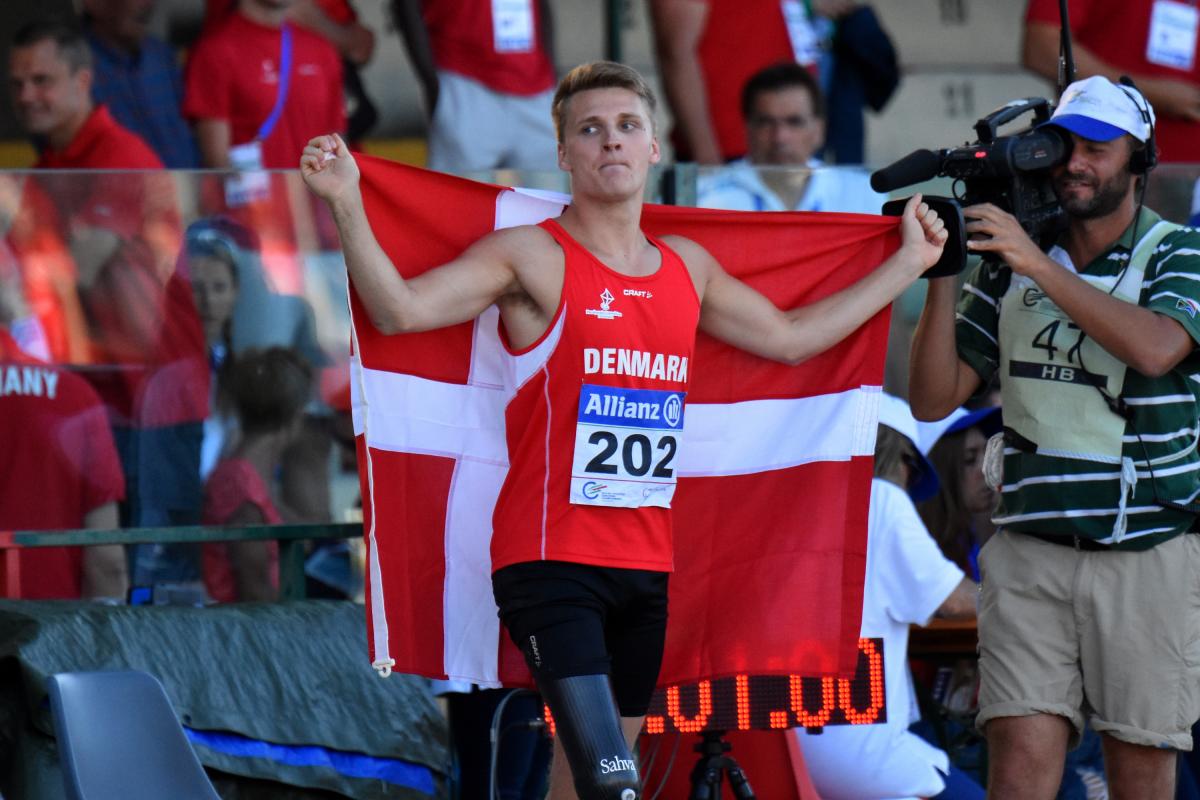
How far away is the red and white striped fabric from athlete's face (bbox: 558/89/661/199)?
0.41 metres

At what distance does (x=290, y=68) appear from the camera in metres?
8.09

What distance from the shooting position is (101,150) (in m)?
7.41

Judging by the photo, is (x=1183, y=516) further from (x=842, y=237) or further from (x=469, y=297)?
(x=469, y=297)

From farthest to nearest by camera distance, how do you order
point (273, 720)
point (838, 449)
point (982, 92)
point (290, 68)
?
point (982, 92) → point (290, 68) → point (273, 720) → point (838, 449)

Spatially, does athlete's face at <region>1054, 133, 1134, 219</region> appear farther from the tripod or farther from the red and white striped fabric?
the tripod

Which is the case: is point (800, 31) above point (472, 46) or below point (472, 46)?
above

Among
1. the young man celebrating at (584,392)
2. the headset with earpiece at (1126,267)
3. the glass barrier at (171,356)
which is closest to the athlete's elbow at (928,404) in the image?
the headset with earpiece at (1126,267)

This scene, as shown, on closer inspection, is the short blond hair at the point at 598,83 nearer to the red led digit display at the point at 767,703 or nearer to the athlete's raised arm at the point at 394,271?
the athlete's raised arm at the point at 394,271

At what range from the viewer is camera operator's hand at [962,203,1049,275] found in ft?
15.6

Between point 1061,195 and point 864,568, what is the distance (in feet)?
3.78

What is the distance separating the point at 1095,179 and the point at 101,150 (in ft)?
13.3

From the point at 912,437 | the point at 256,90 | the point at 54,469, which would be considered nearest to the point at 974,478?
the point at 912,437

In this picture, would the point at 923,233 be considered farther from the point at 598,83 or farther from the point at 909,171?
the point at 598,83

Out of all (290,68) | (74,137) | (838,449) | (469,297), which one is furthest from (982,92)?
(469,297)
